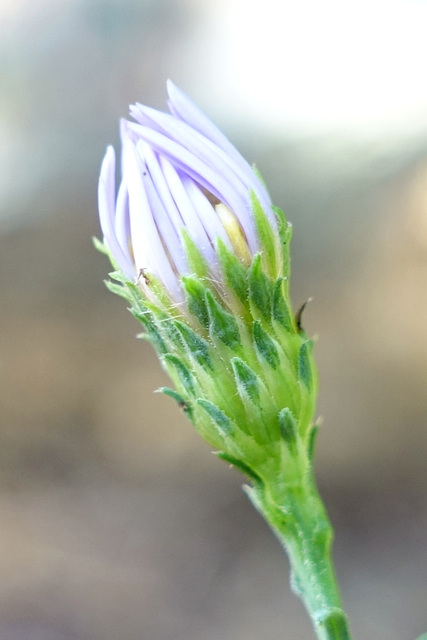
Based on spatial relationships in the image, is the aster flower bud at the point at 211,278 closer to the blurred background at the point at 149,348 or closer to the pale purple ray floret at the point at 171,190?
the pale purple ray floret at the point at 171,190

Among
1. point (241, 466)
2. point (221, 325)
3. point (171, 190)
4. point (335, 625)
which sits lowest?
point (335, 625)

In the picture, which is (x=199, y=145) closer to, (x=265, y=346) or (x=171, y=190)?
(x=171, y=190)

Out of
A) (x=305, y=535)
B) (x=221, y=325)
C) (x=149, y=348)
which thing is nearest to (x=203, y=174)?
(x=221, y=325)

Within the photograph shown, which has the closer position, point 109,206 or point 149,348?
point 109,206

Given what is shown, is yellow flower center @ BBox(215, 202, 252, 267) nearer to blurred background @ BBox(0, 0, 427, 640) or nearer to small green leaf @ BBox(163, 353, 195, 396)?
small green leaf @ BBox(163, 353, 195, 396)

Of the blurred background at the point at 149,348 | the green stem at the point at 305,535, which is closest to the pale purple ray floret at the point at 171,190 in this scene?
the green stem at the point at 305,535

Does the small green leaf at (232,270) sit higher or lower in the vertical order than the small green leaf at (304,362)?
higher
